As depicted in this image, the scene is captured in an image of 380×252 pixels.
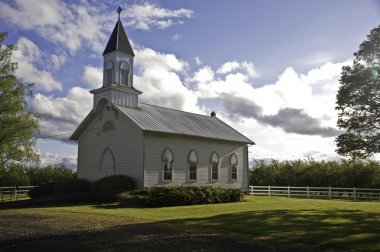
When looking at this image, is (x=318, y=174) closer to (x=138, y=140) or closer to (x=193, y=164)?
(x=193, y=164)

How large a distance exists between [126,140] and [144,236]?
16310 millimetres

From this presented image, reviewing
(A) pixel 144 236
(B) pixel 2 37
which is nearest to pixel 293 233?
(A) pixel 144 236

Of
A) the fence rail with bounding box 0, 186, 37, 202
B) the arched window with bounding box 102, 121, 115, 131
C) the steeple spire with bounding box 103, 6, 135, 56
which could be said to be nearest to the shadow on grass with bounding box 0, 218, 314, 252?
the arched window with bounding box 102, 121, 115, 131

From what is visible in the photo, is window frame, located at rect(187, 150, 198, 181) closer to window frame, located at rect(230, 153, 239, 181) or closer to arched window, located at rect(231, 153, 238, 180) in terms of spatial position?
window frame, located at rect(230, 153, 239, 181)

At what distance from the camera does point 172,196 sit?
2575 centimetres

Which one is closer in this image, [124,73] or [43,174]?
[124,73]

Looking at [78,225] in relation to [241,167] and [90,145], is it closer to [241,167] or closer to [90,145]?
[90,145]

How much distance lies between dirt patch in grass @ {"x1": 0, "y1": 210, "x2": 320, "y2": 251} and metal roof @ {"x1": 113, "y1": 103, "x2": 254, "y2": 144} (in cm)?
1209

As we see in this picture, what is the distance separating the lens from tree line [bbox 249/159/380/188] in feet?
131

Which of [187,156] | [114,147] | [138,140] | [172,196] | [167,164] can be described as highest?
[138,140]

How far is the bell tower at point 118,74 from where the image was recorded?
30.6 metres

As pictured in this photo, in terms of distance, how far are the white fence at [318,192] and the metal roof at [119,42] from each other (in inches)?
690

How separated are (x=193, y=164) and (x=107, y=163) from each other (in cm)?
643

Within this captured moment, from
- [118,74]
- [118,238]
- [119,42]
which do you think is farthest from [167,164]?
[118,238]
